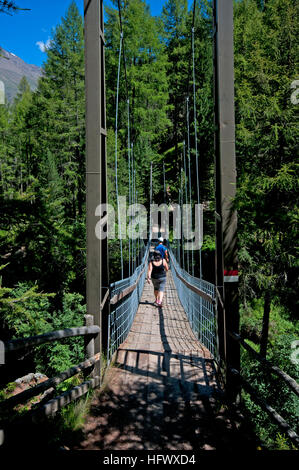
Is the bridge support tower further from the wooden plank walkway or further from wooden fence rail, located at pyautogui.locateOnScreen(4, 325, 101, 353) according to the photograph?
wooden fence rail, located at pyautogui.locateOnScreen(4, 325, 101, 353)

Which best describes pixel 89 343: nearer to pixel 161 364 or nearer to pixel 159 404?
pixel 159 404

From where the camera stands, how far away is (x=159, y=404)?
8.18 ft

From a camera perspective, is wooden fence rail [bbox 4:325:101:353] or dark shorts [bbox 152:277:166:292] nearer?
wooden fence rail [bbox 4:325:101:353]

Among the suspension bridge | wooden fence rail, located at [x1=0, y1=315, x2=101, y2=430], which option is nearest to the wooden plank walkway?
the suspension bridge

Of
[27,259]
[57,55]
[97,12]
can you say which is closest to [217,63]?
[97,12]

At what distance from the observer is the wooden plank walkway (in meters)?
2.02

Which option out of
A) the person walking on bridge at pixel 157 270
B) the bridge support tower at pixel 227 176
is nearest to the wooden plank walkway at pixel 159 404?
the bridge support tower at pixel 227 176

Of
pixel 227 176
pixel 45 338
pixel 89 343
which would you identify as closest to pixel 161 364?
pixel 89 343

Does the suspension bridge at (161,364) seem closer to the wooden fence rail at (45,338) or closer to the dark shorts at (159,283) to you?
the wooden fence rail at (45,338)

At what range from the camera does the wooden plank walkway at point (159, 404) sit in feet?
6.64

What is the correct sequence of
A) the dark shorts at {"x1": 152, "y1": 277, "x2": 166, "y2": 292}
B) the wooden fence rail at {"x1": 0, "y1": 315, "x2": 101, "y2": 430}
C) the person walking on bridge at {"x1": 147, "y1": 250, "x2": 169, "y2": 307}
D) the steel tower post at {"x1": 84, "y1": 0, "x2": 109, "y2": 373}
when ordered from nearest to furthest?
the wooden fence rail at {"x1": 0, "y1": 315, "x2": 101, "y2": 430} → the steel tower post at {"x1": 84, "y1": 0, "x2": 109, "y2": 373} → the person walking on bridge at {"x1": 147, "y1": 250, "x2": 169, "y2": 307} → the dark shorts at {"x1": 152, "y1": 277, "x2": 166, "y2": 292}
